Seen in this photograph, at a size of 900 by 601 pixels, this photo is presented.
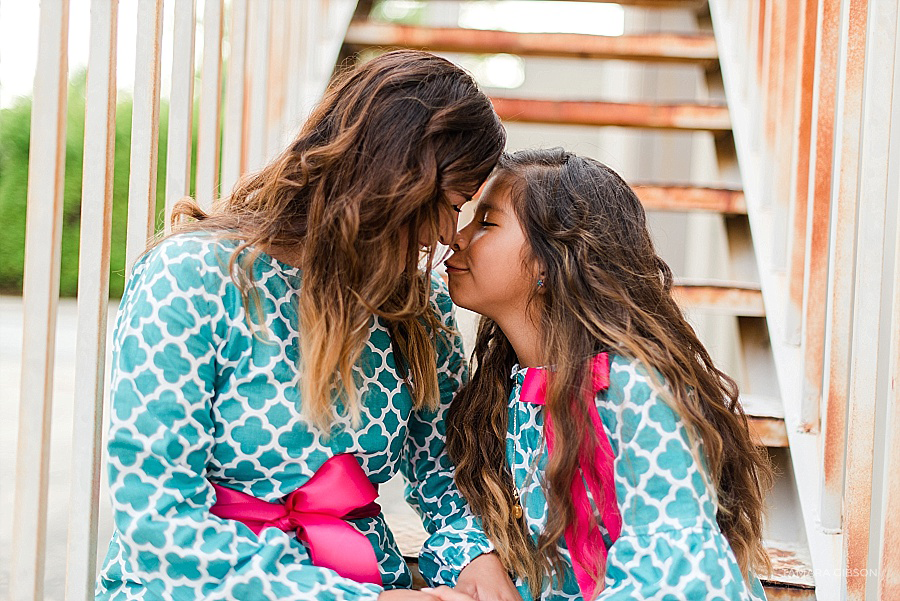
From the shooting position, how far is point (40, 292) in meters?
1.01

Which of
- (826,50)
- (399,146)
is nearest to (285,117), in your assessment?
(399,146)

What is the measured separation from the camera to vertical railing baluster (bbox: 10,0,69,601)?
100 cm

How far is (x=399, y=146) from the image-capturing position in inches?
38.9

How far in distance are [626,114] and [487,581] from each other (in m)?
1.17

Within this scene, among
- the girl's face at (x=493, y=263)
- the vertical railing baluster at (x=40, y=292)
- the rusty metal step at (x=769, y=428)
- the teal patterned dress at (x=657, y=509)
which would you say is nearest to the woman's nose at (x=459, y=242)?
the girl's face at (x=493, y=263)

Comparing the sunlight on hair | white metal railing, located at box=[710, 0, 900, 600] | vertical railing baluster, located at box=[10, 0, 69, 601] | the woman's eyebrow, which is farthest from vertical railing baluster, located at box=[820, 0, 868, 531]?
the sunlight on hair

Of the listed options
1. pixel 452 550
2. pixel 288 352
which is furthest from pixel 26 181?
pixel 452 550

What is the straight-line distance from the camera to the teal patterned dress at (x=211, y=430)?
3.07ft

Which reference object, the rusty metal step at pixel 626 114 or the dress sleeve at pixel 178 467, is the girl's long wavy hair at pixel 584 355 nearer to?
the dress sleeve at pixel 178 467

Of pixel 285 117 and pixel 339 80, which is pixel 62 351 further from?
pixel 339 80

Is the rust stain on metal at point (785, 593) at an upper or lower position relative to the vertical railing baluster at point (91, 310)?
lower

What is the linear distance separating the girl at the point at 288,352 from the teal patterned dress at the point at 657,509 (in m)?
0.20

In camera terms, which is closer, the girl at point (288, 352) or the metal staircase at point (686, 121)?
the girl at point (288, 352)

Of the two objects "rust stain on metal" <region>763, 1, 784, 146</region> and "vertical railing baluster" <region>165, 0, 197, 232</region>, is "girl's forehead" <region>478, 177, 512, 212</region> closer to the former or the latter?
"vertical railing baluster" <region>165, 0, 197, 232</region>
